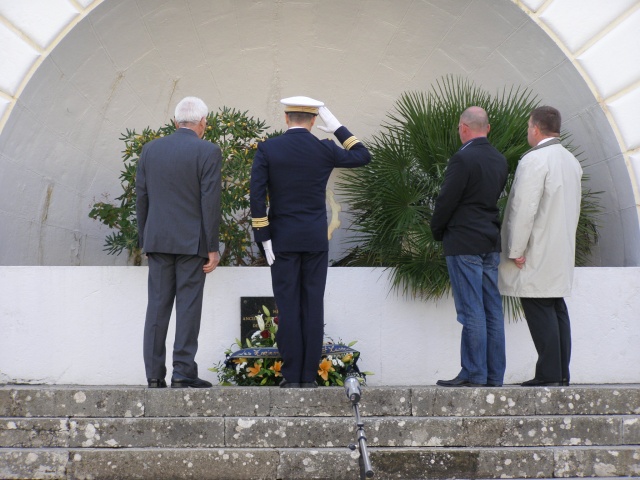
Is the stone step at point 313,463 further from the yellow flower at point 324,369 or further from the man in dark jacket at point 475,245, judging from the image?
the yellow flower at point 324,369

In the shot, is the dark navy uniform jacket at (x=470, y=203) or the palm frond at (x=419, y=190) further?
the palm frond at (x=419, y=190)

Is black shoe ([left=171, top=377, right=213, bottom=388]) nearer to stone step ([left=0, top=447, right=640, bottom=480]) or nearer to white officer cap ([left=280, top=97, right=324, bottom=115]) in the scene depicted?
stone step ([left=0, top=447, right=640, bottom=480])

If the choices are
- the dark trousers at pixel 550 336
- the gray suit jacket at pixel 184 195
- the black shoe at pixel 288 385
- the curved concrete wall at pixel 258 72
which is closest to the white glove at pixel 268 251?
the gray suit jacket at pixel 184 195

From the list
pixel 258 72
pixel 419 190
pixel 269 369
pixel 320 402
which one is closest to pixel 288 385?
pixel 320 402

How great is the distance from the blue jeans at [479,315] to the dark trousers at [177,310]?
145cm

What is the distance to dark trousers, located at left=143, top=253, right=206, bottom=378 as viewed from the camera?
5.64 metres

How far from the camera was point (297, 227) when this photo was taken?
566 centimetres

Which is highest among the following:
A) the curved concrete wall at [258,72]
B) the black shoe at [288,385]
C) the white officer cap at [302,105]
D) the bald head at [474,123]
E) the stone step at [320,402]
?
the curved concrete wall at [258,72]

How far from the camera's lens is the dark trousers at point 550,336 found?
5.64 meters

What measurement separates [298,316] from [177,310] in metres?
0.68

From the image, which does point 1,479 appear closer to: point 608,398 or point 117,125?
point 608,398

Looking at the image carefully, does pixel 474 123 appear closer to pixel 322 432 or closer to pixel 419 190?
pixel 419 190

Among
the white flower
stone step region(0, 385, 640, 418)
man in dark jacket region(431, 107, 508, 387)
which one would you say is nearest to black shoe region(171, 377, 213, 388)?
stone step region(0, 385, 640, 418)

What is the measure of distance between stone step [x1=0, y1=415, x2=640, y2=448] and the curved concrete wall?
278 centimetres
